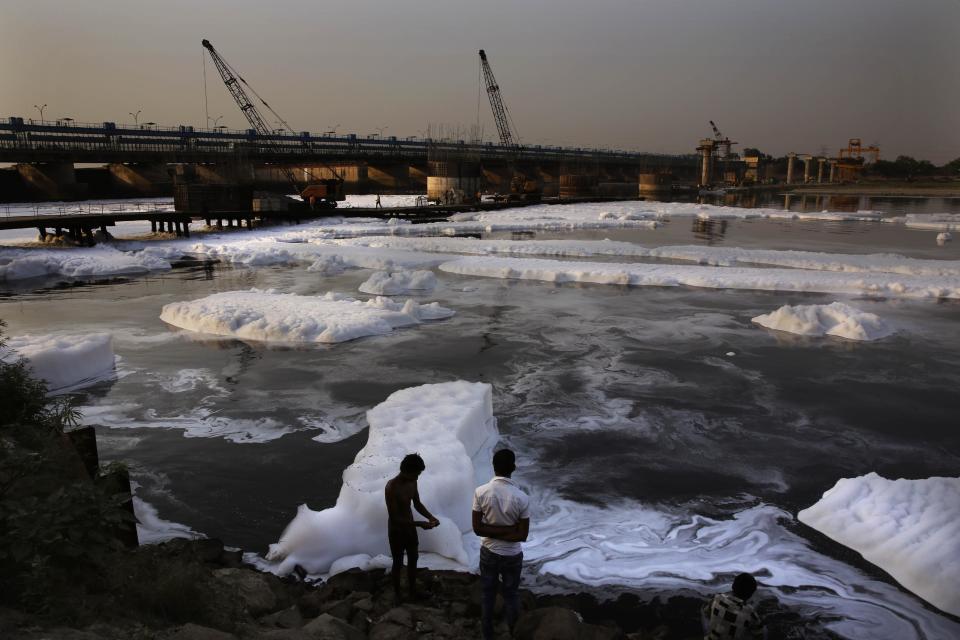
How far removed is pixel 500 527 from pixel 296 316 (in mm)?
14503

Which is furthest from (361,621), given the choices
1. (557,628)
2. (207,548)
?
(207,548)

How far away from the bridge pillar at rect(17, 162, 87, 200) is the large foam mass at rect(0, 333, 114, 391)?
70841 mm

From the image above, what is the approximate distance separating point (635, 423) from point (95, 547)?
337 inches

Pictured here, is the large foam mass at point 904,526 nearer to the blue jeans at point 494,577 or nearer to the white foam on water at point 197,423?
the blue jeans at point 494,577

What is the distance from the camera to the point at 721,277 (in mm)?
A: 26109

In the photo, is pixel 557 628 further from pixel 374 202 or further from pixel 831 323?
pixel 374 202

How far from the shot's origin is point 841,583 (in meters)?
7.33

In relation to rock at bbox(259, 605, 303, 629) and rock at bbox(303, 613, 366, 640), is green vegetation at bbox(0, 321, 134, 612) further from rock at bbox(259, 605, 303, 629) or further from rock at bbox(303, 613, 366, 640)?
rock at bbox(303, 613, 366, 640)

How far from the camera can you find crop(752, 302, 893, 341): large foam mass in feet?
58.2

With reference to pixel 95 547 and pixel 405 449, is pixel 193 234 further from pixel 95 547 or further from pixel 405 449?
pixel 95 547

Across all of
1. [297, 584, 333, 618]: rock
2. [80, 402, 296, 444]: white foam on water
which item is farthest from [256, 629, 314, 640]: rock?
[80, 402, 296, 444]: white foam on water

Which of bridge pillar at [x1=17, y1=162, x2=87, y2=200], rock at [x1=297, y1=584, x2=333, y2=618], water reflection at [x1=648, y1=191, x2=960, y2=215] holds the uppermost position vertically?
bridge pillar at [x1=17, y1=162, x2=87, y2=200]

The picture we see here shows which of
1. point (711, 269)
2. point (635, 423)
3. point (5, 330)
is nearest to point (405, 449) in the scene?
point (635, 423)

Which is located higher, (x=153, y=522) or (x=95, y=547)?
→ (x=95, y=547)
